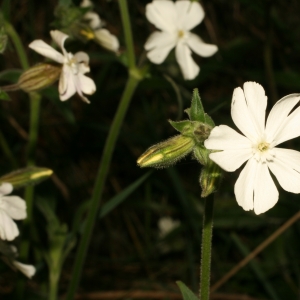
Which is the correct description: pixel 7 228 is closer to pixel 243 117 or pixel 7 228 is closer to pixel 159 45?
pixel 243 117

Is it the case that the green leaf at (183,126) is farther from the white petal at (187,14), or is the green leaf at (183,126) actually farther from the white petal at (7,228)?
the white petal at (187,14)

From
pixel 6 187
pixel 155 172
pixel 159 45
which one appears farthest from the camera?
pixel 155 172

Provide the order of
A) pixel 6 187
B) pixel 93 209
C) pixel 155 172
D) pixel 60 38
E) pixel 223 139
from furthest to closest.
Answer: pixel 155 172, pixel 93 209, pixel 60 38, pixel 6 187, pixel 223 139

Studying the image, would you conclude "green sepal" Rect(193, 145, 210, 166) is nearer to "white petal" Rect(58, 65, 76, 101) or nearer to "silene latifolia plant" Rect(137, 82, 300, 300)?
"silene latifolia plant" Rect(137, 82, 300, 300)

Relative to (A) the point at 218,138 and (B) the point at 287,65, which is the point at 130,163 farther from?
(A) the point at 218,138

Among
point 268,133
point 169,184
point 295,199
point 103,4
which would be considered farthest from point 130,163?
point 268,133

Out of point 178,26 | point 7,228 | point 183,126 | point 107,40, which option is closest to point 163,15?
point 178,26
